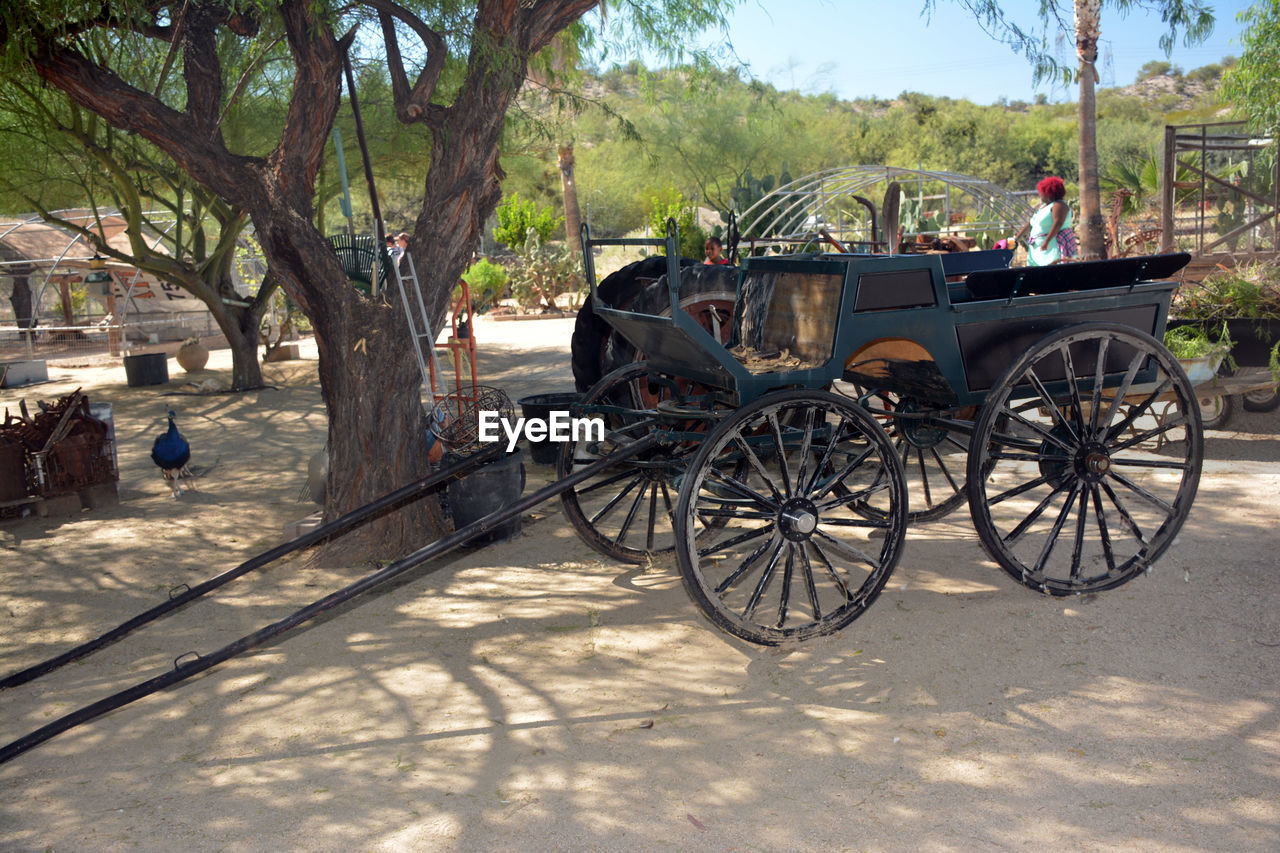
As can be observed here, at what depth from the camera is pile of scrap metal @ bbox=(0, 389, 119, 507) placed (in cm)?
747

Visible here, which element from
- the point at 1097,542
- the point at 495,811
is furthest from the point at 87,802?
the point at 1097,542

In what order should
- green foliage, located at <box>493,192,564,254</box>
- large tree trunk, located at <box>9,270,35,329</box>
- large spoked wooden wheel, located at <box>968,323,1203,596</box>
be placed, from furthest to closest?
green foliage, located at <box>493,192,564,254</box> < large tree trunk, located at <box>9,270,35,329</box> < large spoked wooden wheel, located at <box>968,323,1203,596</box>

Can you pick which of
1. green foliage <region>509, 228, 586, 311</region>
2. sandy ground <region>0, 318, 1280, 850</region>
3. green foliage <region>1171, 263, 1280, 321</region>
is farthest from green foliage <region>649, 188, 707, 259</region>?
sandy ground <region>0, 318, 1280, 850</region>

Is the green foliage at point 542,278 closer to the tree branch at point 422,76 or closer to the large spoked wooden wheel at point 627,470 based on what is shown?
the tree branch at point 422,76

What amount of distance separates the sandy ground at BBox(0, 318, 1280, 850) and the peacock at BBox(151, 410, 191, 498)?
76.6 inches

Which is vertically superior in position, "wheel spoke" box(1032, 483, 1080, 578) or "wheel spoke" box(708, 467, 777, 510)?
"wheel spoke" box(708, 467, 777, 510)

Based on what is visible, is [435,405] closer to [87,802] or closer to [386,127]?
[87,802]

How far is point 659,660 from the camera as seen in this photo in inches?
171

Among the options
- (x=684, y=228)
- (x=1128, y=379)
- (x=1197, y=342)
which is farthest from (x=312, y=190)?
(x=684, y=228)

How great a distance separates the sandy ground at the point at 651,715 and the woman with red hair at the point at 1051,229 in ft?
10.7

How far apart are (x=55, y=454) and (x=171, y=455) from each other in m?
0.83

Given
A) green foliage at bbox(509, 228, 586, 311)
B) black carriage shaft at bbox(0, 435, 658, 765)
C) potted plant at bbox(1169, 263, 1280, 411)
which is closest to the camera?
black carriage shaft at bbox(0, 435, 658, 765)

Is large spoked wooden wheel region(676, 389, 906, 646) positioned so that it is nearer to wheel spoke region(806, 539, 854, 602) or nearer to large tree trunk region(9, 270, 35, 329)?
wheel spoke region(806, 539, 854, 602)

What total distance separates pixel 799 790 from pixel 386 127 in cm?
1262
